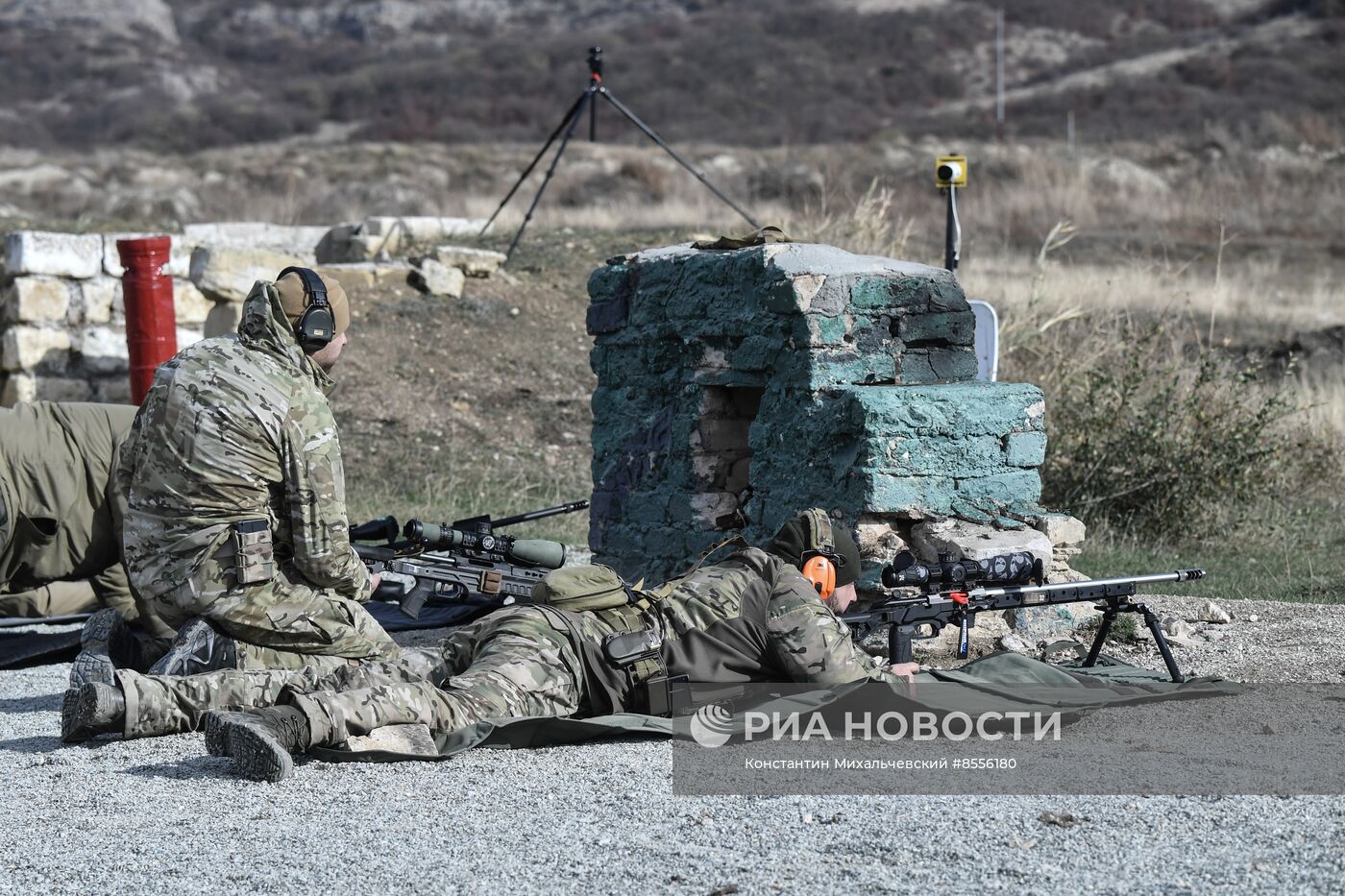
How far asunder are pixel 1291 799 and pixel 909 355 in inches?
118

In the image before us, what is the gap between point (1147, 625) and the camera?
539 cm

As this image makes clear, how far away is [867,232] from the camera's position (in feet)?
43.1

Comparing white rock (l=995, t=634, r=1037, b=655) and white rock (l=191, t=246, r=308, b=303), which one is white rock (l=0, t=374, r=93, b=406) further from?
white rock (l=995, t=634, r=1037, b=655)

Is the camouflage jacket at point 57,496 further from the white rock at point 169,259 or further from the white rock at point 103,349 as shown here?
the white rock at point 103,349

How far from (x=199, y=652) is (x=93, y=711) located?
557 millimetres

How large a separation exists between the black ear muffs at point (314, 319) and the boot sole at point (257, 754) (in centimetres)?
164

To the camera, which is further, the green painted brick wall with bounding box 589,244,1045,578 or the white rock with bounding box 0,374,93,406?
the white rock with bounding box 0,374,93,406

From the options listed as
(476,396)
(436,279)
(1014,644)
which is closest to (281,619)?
(1014,644)

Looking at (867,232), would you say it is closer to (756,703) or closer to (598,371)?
(598,371)

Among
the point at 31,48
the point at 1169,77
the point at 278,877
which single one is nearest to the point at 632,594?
the point at 278,877

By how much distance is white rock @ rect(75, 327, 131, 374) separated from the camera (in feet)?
38.9

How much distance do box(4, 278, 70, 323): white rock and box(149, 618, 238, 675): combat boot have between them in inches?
292

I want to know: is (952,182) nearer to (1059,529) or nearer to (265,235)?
(1059,529)

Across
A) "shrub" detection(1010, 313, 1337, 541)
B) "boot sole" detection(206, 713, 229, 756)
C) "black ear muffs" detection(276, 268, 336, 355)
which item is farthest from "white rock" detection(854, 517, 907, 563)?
"shrub" detection(1010, 313, 1337, 541)
